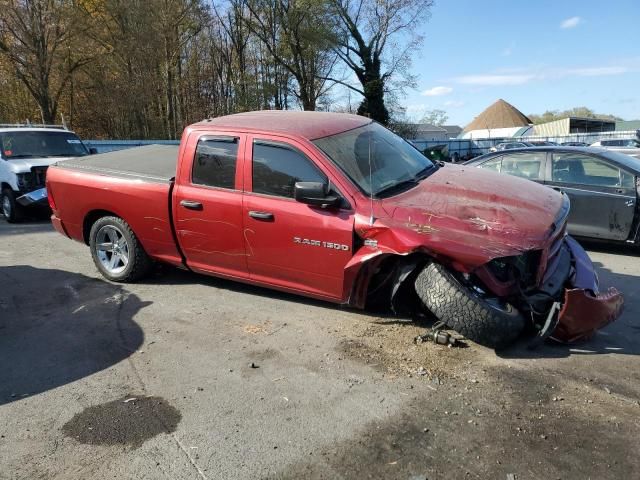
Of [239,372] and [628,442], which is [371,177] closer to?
[239,372]

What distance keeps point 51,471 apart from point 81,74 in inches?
1395

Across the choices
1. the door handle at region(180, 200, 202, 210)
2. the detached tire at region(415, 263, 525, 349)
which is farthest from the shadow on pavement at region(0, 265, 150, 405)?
the detached tire at region(415, 263, 525, 349)

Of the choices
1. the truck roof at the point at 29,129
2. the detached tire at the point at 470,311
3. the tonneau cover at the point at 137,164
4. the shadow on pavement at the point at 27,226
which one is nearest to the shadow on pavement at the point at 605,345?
the detached tire at the point at 470,311

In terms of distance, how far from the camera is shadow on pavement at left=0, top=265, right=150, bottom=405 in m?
3.90

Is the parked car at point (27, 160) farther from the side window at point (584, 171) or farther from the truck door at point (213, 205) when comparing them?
the side window at point (584, 171)

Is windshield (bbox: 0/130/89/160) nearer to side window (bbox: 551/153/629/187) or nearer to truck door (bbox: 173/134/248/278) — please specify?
truck door (bbox: 173/134/248/278)

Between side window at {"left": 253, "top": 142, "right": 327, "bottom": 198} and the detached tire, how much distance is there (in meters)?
1.36

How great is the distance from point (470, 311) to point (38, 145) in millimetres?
10298

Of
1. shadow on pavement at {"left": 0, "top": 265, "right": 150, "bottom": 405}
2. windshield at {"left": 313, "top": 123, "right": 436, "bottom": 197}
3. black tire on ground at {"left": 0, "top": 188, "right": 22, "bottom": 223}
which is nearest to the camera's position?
shadow on pavement at {"left": 0, "top": 265, "right": 150, "bottom": 405}

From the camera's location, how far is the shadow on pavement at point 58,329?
12.8 feet

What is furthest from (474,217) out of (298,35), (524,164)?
(298,35)

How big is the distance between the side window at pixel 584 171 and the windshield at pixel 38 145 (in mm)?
9545

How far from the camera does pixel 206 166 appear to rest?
507 cm

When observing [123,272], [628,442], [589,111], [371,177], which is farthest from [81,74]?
[589,111]
